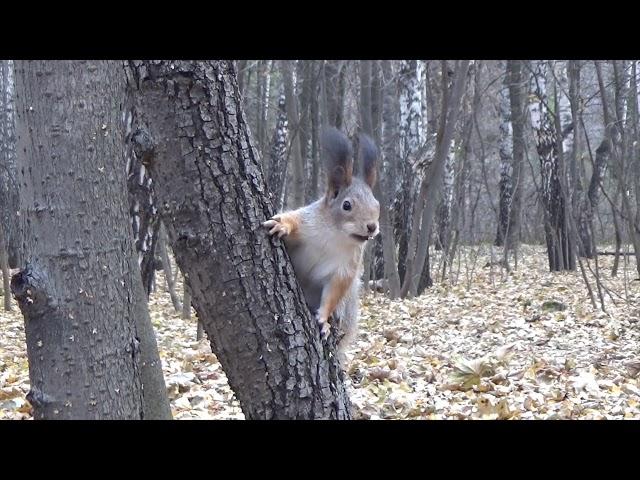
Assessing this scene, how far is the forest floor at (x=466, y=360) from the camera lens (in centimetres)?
534

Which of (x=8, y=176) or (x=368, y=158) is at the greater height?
(x=8, y=176)

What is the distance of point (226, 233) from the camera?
2902 millimetres

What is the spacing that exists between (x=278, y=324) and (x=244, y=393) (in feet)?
1.06

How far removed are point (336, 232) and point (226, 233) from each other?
152cm

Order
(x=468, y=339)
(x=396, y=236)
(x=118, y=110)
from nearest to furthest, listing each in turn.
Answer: (x=118, y=110) → (x=468, y=339) → (x=396, y=236)

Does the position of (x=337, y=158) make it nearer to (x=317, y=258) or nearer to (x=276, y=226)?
→ (x=317, y=258)

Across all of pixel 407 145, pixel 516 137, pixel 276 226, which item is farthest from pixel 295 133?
pixel 276 226

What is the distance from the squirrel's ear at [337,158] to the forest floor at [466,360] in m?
1.73

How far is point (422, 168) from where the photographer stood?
47.2 feet

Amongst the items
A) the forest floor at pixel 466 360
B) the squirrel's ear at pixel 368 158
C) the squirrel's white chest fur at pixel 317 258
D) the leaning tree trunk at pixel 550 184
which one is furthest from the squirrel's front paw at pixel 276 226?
the leaning tree trunk at pixel 550 184

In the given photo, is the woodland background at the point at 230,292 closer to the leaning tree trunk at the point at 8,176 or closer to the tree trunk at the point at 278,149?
the leaning tree trunk at the point at 8,176

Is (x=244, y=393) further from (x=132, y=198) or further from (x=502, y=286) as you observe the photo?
(x=502, y=286)

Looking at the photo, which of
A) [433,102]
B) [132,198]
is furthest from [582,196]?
[132,198]
